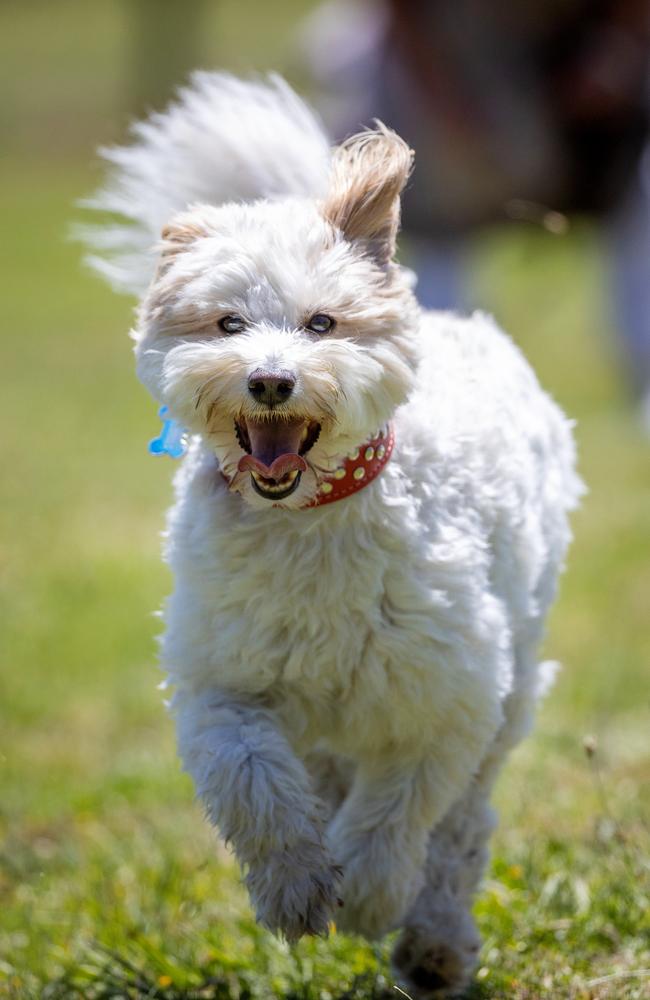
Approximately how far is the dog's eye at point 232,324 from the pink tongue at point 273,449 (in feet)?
0.77

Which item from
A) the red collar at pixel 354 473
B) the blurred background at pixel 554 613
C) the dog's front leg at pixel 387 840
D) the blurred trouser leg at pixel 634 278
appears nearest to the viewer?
the red collar at pixel 354 473

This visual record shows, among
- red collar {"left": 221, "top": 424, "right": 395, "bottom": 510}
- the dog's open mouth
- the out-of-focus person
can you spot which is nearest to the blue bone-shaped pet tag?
red collar {"left": 221, "top": 424, "right": 395, "bottom": 510}

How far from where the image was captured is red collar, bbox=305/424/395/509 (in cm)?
356

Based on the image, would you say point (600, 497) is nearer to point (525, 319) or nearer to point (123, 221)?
point (123, 221)

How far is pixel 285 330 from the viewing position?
3.39 meters

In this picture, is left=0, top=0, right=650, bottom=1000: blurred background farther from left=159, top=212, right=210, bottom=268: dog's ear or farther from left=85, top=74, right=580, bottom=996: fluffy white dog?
left=159, top=212, right=210, bottom=268: dog's ear

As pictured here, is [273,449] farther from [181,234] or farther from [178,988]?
[178,988]

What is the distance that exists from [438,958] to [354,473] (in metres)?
1.28

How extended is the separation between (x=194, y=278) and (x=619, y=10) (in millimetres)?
10234

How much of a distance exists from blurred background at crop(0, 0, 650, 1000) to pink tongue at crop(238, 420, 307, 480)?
1.17m

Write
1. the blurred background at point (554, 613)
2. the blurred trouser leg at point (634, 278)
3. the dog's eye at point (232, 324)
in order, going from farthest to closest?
the blurred trouser leg at point (634, 278) < the blurred background at point (554, 613) < the dog's eye at point (232, 324)

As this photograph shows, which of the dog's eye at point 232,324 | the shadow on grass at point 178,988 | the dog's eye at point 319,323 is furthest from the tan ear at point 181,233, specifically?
the shadow on grass at point 178,988

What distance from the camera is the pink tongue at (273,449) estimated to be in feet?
11.0

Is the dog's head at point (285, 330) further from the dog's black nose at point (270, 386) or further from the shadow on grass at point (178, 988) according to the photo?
the shadow on grass at point (178, 988)
